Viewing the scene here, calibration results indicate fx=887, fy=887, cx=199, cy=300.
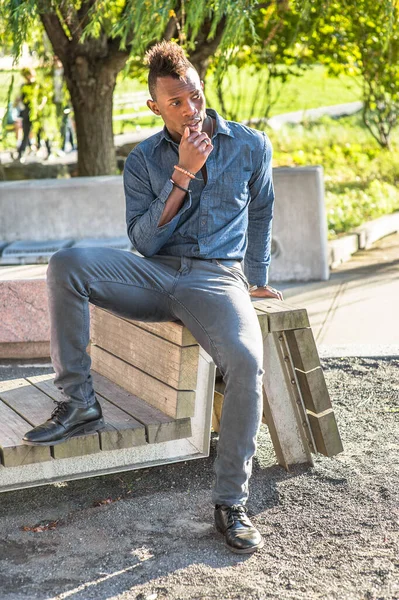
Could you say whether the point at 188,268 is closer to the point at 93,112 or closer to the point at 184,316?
the point at 184,316

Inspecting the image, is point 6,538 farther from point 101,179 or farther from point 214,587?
point 101,179

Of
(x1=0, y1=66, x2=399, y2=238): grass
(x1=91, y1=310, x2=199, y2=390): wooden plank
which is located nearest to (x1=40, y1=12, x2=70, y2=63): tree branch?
(x1=0, y1=66, x2=399, y2=238): grass

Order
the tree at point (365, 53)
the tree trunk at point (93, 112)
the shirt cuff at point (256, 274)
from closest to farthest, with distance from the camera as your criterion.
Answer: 1. the shirt cuff at point (256, 274)
2. the tree trunk at point (93, 112)
3. the tree at point (365, 53)

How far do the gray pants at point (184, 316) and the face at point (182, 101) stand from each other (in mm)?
573

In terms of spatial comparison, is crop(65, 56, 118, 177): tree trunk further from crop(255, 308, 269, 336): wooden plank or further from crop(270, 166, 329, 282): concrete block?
crop(255, 308, 269, 336): wooden plank

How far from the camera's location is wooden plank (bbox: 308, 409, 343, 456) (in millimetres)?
3924

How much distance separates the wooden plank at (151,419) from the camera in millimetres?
3615

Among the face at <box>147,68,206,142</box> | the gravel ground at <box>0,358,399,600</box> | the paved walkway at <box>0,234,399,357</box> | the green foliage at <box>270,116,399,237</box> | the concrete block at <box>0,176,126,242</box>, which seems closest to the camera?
the gravel ground at <box>0,358,399,600</box>

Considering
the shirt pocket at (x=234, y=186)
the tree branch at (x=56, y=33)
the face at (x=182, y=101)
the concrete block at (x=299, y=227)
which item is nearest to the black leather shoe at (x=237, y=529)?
the shirt pocket at (x=234, y=186)

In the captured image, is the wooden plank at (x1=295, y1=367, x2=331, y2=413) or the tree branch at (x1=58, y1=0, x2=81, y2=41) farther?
the tree branch at (x1=58, y1=0, x2=81, y2=41)

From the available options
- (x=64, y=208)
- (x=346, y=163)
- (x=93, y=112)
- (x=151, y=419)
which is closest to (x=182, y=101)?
(x=151, y=419)

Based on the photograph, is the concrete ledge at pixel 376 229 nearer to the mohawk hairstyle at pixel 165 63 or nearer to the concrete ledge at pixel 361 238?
the concrete ledge at pixel 361 238

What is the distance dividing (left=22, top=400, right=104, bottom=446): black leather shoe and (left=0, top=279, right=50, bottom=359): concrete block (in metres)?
2.18

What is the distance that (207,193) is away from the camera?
3.68 m
